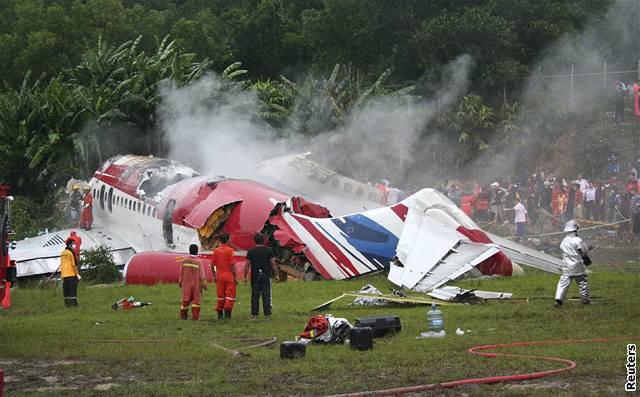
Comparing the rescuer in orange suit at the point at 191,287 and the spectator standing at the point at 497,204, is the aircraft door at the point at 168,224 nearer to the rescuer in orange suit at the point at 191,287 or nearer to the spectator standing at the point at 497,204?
the rescuer in orange suit at the point at 191,287

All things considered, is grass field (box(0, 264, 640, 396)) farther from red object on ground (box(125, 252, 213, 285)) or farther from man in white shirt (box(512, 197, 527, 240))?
man in white shirt (box(512, 197, 527, 240))

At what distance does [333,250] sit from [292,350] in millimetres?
10341

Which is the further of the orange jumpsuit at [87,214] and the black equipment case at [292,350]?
the orange jumpsuit at [87,214]

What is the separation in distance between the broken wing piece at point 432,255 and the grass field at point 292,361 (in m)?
0.57

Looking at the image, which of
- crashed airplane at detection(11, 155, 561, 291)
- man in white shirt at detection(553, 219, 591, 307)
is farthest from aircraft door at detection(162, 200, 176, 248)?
man in white shirt at detection(553, 219, 591, 307)

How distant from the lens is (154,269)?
26.1 meters

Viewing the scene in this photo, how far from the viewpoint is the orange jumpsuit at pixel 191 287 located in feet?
66.0

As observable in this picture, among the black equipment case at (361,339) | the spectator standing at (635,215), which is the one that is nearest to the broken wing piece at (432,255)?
the black equipment case at (361,339)

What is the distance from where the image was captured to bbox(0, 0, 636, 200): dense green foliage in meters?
42.7

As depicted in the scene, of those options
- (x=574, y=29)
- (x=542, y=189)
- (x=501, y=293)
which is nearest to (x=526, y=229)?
(x=542, y=189)

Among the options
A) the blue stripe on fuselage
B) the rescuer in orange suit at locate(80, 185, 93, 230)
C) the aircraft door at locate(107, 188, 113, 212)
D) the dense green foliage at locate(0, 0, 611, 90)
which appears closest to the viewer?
the blue stripe on fuselage

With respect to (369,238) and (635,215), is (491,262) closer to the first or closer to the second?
(369,238)

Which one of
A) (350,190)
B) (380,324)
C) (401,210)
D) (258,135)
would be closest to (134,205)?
(350,190)

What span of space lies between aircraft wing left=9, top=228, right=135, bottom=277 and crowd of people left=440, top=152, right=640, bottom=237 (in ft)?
40.5
